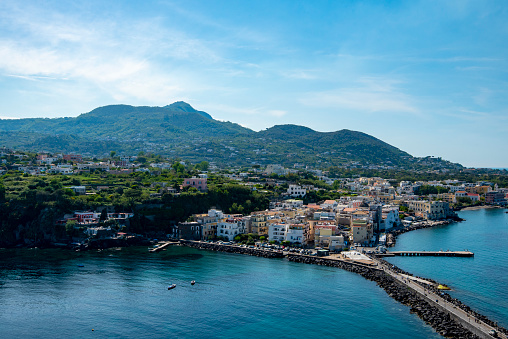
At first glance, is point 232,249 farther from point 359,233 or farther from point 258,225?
point 359,233

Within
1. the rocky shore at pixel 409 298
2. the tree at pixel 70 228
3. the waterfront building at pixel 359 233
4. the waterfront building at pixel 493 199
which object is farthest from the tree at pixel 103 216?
the waterfront building at pixel 493 199

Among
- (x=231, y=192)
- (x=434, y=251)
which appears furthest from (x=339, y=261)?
(x=231, y=192)

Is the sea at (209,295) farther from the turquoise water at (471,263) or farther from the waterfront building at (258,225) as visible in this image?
the waterfront building at (258,225)

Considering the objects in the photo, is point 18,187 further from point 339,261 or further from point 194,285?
point 339,261

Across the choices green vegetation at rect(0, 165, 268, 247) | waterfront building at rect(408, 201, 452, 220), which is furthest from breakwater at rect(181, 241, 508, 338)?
waterfront building at rect(408, 201, 452, 220)

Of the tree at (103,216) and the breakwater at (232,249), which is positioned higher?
the tree at (103,216)

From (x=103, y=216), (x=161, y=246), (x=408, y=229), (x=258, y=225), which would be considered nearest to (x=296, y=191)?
(x=408, y=229)
